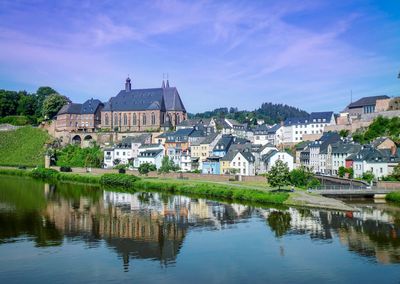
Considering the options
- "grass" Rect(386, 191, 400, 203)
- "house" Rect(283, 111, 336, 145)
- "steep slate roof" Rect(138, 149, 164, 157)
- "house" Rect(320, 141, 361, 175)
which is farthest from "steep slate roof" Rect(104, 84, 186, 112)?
"grass" Rect(386, 191, 400, 203)

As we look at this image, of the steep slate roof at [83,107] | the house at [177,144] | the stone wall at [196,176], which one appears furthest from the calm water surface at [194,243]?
the steep slate roof at [83,107]

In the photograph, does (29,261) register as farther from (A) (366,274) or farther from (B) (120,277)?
(A) (366,274)

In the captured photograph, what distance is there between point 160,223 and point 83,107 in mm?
58063

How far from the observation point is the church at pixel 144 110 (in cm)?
8369

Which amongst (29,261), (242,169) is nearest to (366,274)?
(29,261)

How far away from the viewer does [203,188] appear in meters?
48.1

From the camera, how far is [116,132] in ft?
271

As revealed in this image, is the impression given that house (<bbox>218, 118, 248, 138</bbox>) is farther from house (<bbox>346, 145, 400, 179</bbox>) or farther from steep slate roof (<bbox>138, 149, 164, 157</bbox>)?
house (<bbox>346, 145, 400, 179</bbox>)

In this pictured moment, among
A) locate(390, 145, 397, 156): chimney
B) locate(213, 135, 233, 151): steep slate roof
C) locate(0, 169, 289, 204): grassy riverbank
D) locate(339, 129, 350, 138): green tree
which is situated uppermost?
locate(339, 129, 350, 138): green tree

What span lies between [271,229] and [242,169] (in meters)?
28.3

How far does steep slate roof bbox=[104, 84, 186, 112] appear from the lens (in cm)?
8512

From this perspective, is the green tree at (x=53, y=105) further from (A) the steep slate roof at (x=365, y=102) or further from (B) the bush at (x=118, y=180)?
(A) the steep slate roof at (x=365, y=102)

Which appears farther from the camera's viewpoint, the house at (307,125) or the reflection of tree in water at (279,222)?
the house at (307,125)

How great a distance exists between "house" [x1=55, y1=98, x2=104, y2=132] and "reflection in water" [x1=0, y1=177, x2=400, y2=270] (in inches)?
1529
